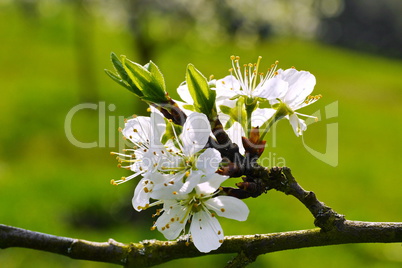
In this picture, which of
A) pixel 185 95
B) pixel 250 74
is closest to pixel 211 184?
pixel 185 95

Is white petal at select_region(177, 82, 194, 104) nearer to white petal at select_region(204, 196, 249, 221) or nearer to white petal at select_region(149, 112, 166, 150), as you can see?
white petal at select_region(149, 112, 166, 150)

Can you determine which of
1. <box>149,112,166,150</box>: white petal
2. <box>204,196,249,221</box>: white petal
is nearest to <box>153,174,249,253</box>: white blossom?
<box>204,196,249,221</box>: white petal

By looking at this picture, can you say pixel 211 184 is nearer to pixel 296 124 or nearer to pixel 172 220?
pixel 172 220

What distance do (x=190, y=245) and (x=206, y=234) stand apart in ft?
0.13

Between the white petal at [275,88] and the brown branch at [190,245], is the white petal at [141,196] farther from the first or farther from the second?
the white petal at [275,88]

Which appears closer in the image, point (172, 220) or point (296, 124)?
point (172, 220)

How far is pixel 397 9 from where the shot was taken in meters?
30.1

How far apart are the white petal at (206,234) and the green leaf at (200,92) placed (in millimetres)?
222

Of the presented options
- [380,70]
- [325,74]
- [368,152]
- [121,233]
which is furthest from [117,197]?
[380,70]

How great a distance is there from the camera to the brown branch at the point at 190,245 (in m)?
0.93

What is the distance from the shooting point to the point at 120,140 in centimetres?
340

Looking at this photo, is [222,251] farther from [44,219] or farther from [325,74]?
[325,74]

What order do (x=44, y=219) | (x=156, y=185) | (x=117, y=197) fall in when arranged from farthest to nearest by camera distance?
(x=117, y=197) → (x=44, y=219) → (x=156, y=185)

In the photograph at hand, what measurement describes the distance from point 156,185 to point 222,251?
0.18 meters
